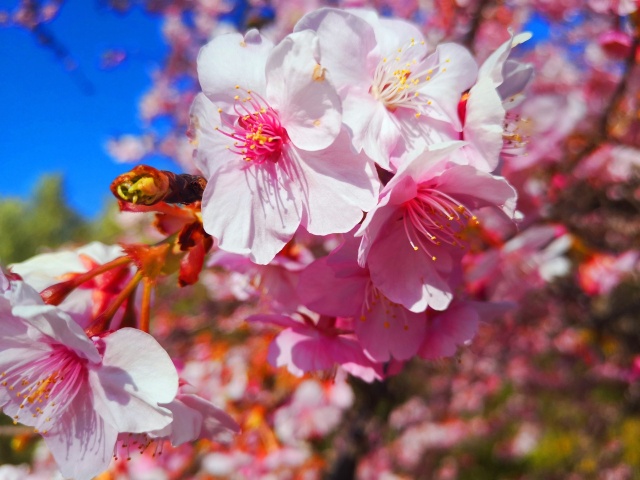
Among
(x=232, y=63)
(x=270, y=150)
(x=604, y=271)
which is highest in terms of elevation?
(x=232, y=63)

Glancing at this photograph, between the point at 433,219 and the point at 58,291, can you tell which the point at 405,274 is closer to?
the point at 433,219

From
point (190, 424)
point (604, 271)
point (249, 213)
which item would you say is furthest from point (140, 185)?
point (604, 271)

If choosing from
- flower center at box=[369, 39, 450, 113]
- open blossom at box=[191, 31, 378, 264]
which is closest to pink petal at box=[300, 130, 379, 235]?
open blossom at box=[191, 31, 378, 264]

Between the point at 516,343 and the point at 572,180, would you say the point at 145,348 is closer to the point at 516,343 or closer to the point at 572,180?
the point at 572,180

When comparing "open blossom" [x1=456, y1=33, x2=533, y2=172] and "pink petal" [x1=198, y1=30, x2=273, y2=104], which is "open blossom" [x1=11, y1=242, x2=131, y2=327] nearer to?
"pink petal" [x1=198, y1=30, x2=273, y2=104]

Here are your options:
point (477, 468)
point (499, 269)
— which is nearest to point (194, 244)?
point (499, 269)

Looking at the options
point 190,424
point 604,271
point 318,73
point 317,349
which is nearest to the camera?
point 318,73
